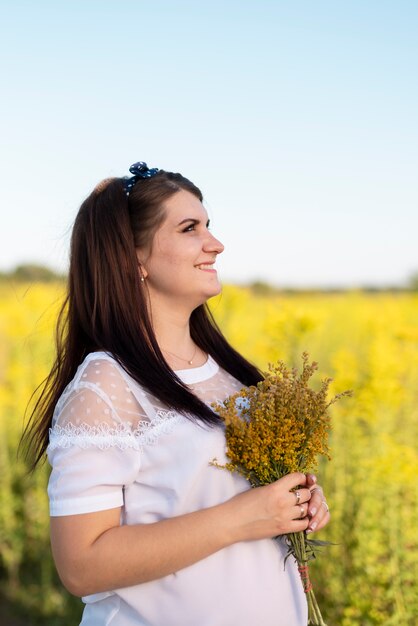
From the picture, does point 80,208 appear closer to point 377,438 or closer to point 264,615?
point 264,615

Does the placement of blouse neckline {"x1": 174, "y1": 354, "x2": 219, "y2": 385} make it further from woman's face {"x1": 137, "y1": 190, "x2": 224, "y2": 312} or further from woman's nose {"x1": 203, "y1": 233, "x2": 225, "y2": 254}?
woman's nose {"x1": 203, "y1": 233, "x2": 225, "y2": 254}

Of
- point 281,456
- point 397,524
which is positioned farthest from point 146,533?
point 397,524

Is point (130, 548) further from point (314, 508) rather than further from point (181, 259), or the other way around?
point (181, 259)

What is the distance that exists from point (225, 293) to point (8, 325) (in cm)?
227

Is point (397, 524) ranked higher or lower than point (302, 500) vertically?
lower

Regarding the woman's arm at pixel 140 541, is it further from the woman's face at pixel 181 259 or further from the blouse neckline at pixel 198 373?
the woman's face at pixel 181 259

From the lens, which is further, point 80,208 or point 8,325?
point 8,325

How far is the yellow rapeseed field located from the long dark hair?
28 cm

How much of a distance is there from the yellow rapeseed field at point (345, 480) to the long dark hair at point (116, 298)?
28 cm

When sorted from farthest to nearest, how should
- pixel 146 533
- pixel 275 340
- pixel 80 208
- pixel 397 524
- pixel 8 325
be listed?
pixel 8 325 → pixel 275 340 → pixel 397 524 → pixel 80 208 → pixel 146 533

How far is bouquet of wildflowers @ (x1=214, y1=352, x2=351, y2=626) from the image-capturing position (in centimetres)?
147

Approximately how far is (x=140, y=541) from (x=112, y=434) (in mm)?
211

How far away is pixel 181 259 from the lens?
5.49ft

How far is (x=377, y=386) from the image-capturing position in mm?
3352
